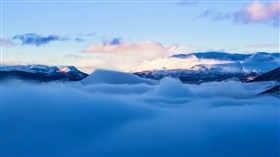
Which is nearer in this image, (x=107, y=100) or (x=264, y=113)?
(x=264, y=113)

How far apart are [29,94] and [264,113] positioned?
50.8m

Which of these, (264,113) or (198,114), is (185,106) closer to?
(198,114)

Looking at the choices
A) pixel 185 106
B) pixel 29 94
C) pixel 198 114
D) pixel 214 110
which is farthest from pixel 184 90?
pixel 29 94

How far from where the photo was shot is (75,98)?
10444 cm

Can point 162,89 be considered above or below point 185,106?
above

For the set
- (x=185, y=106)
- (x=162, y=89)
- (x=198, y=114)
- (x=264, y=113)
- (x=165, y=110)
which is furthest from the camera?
(x=162, y=89)

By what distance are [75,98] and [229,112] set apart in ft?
120

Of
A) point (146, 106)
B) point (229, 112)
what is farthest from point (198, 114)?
point (146, 106)

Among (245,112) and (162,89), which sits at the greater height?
(162,89)

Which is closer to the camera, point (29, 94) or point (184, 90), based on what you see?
point (29, 94)

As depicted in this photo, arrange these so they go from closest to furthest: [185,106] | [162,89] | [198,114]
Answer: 1. [198,114]
2. [185,106]
3. [162,89]

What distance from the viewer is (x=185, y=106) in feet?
398

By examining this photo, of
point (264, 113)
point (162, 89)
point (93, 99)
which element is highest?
point (162, 89)

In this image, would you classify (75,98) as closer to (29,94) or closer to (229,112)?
(29,94)
